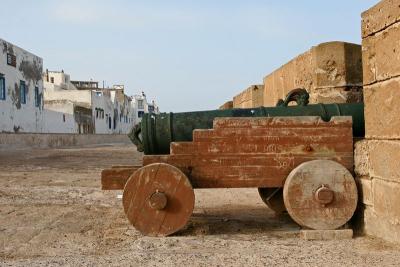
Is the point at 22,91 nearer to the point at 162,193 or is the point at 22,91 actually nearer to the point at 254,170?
the point at 162,193

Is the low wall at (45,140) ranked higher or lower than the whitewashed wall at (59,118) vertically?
lower

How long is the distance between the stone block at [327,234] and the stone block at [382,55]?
1226mm

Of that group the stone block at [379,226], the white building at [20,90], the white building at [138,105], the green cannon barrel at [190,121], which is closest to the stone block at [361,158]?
the stone block at [379,226]

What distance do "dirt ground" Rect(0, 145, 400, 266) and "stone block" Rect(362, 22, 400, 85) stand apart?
4.19 feet

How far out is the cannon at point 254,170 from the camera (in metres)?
3.92

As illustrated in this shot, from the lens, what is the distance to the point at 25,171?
1110 centimetres

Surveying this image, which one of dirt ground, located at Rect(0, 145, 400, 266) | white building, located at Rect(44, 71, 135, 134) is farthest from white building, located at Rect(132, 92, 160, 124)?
dirt ground, located at Rect(0, 145, 400, 266)

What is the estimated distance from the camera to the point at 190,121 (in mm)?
4473

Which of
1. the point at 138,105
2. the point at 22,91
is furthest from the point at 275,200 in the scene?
the point at 138,105

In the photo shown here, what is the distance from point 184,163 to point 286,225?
1187 mm

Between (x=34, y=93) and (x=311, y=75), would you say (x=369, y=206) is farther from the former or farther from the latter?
(x=34, y=93)

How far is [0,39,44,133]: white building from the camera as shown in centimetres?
2277

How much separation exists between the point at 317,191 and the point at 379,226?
533 mm

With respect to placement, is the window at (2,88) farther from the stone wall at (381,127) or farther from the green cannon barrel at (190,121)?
the stone wall at (381,127)
